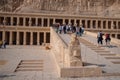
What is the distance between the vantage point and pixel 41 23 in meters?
71.1

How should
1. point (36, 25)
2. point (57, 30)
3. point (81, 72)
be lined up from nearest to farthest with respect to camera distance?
point (81, 72) < point (57, 30) < point (36, 25)

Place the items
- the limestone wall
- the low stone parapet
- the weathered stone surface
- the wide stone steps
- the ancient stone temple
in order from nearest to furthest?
the low stone parapet < the ancient stone temple < the limestone wall < the wide stone steps < the weathered stone surface

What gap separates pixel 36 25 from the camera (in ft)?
230

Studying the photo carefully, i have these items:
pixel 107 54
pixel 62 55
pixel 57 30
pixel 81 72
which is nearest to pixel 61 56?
pixel 62 55

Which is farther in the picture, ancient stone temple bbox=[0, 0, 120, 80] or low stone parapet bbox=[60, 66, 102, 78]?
ancient stone temple bbox=[0, 0, 120, 80]

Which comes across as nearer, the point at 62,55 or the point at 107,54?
the point at 62,55

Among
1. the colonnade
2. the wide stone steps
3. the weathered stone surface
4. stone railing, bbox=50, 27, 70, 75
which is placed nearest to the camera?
stone railing, bbox=50, 27, 70, 75

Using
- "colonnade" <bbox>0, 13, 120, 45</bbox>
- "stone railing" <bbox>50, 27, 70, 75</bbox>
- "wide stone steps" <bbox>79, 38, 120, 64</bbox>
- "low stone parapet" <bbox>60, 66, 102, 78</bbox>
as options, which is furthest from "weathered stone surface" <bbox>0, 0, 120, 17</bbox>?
"low stone parapet" <bbox>60, 66, 102, 78</bbox>

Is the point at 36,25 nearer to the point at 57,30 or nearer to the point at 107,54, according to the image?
the point at 57,30

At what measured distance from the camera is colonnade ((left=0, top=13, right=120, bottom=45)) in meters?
64.8

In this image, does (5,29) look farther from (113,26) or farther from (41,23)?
(113,26)

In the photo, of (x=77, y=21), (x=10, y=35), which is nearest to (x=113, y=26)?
(x=77, y=21)

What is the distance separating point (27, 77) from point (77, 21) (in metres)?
56.6

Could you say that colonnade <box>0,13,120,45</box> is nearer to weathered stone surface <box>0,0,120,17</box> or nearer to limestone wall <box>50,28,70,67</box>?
weathered stone surface <box>0,0,120,17</box>
